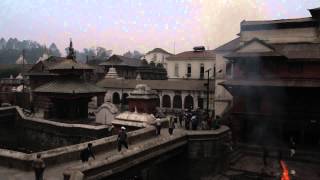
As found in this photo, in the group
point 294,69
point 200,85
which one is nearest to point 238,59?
point 294,69

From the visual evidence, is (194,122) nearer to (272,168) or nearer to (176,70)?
(272,168)

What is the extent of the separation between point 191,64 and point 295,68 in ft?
98.4

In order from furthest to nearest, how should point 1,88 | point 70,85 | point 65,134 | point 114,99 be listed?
point 1,88 < point 114,99 < point 70,85 < point 65,134

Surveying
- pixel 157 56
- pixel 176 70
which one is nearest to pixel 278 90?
pixel 176 70

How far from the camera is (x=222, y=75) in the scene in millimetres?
46906

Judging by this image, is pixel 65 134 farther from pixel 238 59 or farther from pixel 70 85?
pixel 238 59

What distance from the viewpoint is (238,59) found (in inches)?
1391

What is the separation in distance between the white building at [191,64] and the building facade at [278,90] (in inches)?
957

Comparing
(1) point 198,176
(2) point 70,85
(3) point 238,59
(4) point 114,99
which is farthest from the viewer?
(4) point 114,99

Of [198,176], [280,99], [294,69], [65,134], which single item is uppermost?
[294,69]

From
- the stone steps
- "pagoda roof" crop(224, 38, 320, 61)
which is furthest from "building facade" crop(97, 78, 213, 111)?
the stone steps

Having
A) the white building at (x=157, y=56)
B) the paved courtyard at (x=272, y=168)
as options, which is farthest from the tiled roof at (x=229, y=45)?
the white building at (x=157, y=56)

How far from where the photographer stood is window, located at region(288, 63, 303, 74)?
110 feet

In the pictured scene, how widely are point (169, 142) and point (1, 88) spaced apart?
2268 inches
